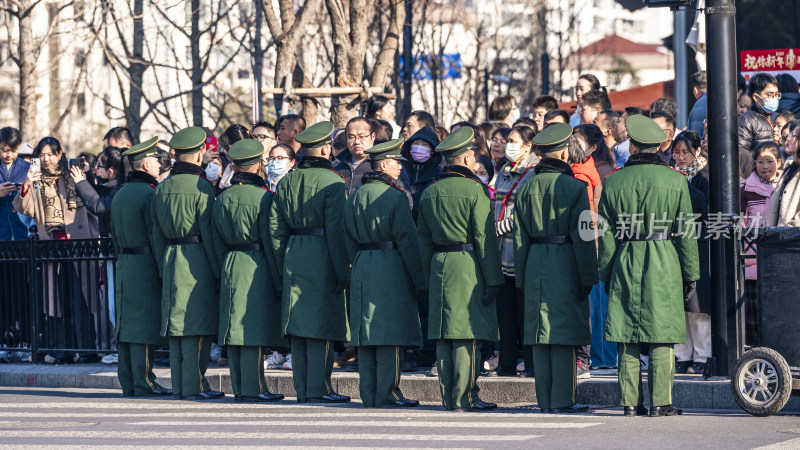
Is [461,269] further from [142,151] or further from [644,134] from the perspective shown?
[142,151]

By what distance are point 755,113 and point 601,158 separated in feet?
6.54

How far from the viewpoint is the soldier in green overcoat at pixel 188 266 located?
11758 millimetres

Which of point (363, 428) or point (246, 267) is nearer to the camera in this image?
point (363, 428)

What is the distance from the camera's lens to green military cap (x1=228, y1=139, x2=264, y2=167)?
37.9 feet

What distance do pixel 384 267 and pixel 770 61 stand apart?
11334 millimetres

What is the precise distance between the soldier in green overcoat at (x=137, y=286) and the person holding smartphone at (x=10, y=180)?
3157 mm

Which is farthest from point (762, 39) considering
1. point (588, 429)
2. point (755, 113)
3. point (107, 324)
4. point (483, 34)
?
point (483, 34)

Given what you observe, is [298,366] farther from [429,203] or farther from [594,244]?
[594,244]

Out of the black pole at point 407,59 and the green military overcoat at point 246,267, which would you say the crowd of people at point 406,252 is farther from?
the black pole at point 407,59

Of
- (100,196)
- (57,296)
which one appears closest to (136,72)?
(57,296)

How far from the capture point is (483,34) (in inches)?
1519

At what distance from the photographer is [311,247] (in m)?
11.3

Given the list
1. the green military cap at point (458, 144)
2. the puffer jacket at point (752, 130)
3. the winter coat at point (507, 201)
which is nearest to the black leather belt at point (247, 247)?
the green military cap at point (458, 144)

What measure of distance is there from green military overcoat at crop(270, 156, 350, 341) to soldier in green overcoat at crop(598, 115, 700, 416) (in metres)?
2.25
